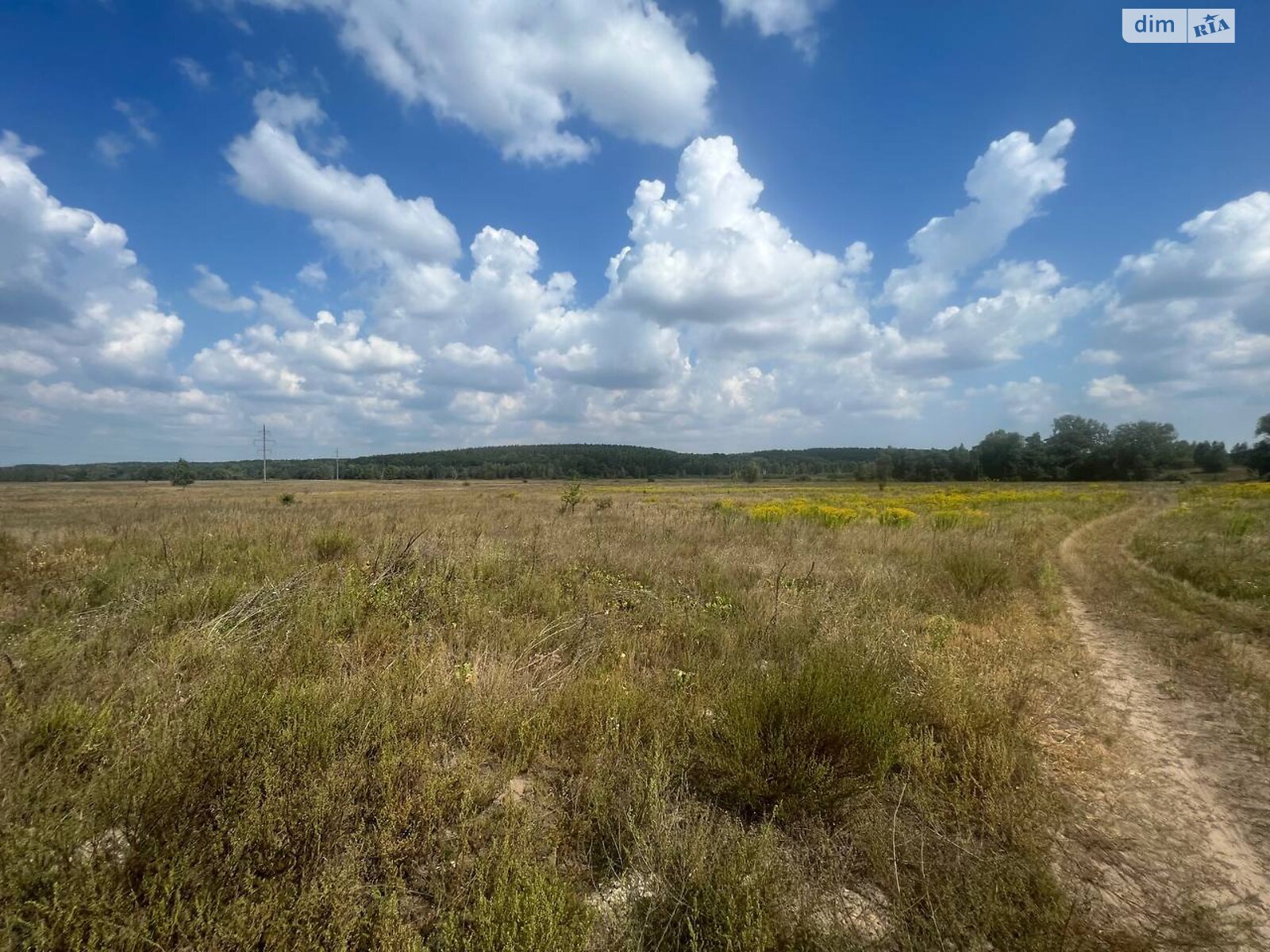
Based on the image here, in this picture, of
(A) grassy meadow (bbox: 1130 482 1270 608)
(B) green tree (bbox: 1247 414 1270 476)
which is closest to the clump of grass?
(A) grassy meadow (bbox: 1130 482 1270 608)

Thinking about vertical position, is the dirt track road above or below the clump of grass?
below

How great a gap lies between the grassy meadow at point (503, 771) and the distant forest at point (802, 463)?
90496mm

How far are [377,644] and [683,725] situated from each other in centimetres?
297

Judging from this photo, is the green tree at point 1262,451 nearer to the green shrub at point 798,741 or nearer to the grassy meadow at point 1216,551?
the grassy meadow at point 1216,551

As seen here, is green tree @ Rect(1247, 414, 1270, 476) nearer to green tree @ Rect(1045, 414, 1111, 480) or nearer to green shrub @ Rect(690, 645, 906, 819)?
green tree @ Rect(1045, 414, 1111, 480)

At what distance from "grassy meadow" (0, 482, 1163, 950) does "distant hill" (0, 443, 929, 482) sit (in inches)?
4819

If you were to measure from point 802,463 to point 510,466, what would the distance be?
91.7 metres

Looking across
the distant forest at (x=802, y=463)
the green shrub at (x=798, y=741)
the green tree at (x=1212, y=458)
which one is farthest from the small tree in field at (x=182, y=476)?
the green tree at (x=1212, y=458)

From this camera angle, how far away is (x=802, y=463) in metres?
163

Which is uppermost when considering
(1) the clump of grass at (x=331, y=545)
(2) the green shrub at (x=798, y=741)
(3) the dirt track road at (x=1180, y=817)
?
(1) the clump of grass at (x=331, y=545)

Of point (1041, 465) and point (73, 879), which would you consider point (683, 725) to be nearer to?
point (73, 879)

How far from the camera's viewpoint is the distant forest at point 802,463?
82000 mm

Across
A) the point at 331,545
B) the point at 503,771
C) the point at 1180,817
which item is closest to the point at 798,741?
the point at 503,771

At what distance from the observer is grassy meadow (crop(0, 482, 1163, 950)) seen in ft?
6.83
